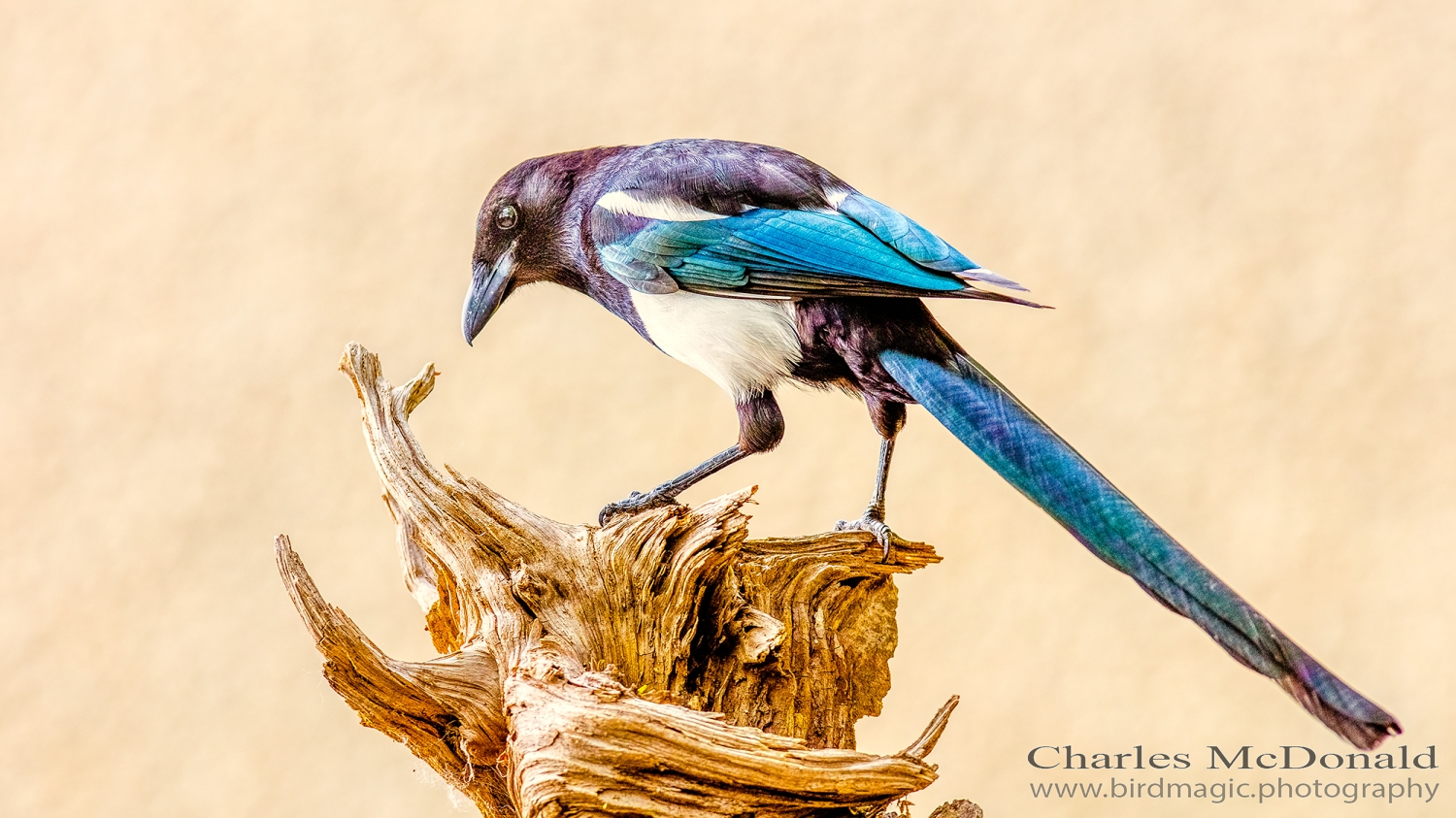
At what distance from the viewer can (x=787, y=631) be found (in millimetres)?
2119

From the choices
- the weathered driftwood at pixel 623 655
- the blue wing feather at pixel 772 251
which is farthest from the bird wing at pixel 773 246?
the weathered driftwood at pixel 623 655

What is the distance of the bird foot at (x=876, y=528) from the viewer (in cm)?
231

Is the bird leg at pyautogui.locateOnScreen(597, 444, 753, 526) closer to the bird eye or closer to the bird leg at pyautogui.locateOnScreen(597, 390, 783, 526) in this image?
the bird leg at pyautogui.locateOnScreen(597, 390, 783, 526)

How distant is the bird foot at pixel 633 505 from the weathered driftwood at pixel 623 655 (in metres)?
0.22

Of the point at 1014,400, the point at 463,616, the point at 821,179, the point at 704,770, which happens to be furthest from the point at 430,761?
the point at 821,179

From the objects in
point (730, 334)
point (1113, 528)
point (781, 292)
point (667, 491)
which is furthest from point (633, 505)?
point (1113, 528)

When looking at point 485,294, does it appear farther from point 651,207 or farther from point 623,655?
point 623,655

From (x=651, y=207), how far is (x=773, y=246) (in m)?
0.26

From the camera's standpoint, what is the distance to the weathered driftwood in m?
1.58

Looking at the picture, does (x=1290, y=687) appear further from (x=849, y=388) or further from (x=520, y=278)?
(x=520, y=278)

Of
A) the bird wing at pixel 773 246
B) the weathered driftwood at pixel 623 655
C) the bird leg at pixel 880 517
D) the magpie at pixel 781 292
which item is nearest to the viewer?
the weathered driftwood at pixel 623 655

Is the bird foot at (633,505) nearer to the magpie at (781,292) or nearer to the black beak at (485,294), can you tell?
the magpie at (781,292)

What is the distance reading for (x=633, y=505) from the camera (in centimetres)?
233

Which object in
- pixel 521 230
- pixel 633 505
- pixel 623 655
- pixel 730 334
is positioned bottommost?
pixel 623 655
